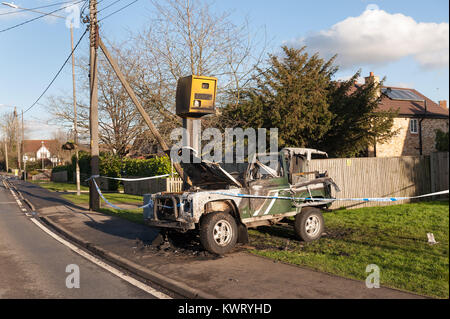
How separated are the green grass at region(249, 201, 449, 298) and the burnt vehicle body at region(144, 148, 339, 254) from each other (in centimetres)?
55

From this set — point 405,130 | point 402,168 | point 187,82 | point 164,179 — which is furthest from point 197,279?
point 405,130

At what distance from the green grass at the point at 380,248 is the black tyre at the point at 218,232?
1.91 ft

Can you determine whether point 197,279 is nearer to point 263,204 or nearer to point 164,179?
point 263,204

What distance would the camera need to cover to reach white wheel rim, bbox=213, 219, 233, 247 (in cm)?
782

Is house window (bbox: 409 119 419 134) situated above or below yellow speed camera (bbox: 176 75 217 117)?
above

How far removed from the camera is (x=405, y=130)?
3147cm

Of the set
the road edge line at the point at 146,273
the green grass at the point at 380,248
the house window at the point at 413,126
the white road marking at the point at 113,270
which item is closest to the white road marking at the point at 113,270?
the white road marking at the point at 113,270

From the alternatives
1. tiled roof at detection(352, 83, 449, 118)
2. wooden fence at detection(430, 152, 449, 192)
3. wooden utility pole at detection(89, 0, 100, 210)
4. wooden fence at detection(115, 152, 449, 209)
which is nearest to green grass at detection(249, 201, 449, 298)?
wooden fence at detection(115, 152, 449, 209)

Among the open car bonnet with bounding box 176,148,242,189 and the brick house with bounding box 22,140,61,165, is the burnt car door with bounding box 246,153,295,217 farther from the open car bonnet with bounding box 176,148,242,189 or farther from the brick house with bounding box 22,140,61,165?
the brick house with bounding box 22,140,61,165

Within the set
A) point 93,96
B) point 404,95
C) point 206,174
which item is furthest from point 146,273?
point 404,95

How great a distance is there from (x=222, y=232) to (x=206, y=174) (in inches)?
63.9

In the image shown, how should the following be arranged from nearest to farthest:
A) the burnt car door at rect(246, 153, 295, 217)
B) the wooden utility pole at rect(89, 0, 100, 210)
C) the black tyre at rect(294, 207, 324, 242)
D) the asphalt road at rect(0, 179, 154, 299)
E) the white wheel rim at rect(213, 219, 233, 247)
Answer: the asphalt road at rect(0, 179, 154, 299)
the white wheel rim at rect(213, 219, 233, 247)
the burnt car door at rect(246, 153, 295, 217)
the black tyre at rect(294, 207, 324, 242)
the wooden utility pole at rect(89, 0, 100, 210)

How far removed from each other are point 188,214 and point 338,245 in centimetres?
305

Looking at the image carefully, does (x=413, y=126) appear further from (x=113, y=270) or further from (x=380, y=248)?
(x=113, y=270)
